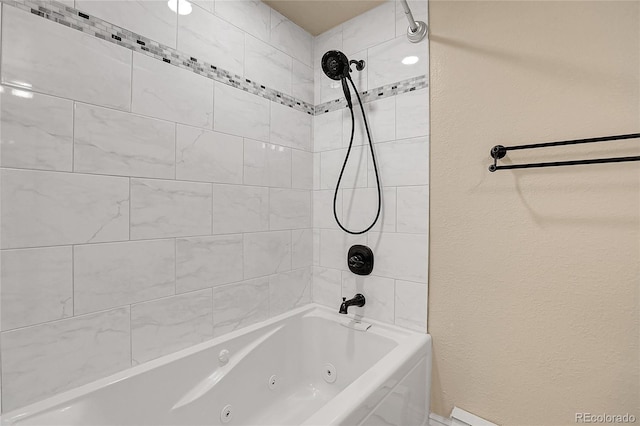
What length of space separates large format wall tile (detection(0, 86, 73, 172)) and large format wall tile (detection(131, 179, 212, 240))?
0.25 metres

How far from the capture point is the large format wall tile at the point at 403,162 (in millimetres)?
1598

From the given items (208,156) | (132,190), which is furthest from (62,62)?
(208,156)

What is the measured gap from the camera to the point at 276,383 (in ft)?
5.52

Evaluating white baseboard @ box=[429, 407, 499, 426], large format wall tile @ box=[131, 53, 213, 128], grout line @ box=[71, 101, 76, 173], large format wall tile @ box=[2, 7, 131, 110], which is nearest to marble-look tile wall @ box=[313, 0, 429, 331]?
white baseboard @ box=[429, 407, 499, 426]

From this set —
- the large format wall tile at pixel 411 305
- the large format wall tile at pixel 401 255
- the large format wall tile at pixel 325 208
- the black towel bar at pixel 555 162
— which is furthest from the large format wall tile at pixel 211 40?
the large format wall tile at pixel 411 305

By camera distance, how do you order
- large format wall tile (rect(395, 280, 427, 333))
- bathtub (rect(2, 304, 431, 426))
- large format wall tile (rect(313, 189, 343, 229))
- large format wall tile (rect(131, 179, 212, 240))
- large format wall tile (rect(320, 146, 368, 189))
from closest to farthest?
1. bathtub (rect(2, 304, 431, 426))
2. large format wall tile (rect(131, 179, 212, 240))
3. large format wall tile (rect(395, 280, 427, 333))
4. large format wall tile (rect(320, 146, 368, 189))
5. large format wall tile (rect(313, 189, 343, 229))

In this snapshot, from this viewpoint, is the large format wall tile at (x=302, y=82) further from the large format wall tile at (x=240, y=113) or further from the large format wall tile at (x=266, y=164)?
the large format wall tile at (x=266, y=164)

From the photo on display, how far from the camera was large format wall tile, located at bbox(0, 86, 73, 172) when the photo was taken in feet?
3.13

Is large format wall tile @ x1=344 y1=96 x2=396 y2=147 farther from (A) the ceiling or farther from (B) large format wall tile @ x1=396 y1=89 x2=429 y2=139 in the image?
(A) the ceiling

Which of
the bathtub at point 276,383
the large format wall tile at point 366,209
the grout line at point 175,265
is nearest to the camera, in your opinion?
the bathtub at point 276,383

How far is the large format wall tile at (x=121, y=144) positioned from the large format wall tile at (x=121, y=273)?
0.29 meters

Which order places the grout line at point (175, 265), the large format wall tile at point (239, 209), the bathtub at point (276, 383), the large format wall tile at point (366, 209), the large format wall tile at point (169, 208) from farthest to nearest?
1. the large format wall tile at point (366, 209)
2. the large format wall tile at point (239, 209)
3. the grout line at point (175, 265)
4. the large format wall tile at point (169, 208)
5. the bathtub at point (276, 383)

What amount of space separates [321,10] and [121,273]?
170cm

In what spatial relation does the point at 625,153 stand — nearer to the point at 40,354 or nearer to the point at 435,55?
the point at 435,55
